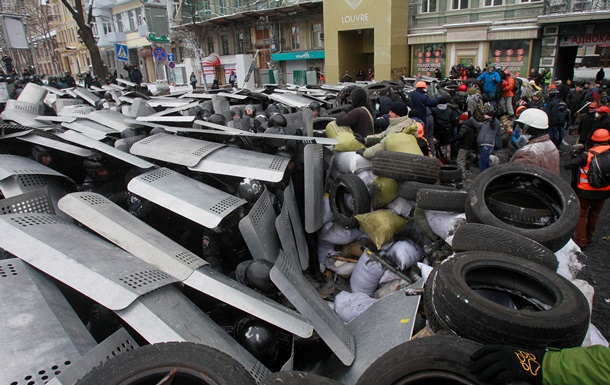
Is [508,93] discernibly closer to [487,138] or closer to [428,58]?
[487,138]

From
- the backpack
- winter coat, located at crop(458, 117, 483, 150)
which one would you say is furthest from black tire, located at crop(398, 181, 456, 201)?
→ winter coat, located at crop(458, 117, 483, 150)

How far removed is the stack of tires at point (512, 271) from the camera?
6.19 feet

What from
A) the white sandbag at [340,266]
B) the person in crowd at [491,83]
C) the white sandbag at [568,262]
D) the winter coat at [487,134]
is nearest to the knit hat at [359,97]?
the white sandbag at [340,266]

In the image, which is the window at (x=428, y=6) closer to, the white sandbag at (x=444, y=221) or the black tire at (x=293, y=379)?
the white sandbag at (x=444, y=221)

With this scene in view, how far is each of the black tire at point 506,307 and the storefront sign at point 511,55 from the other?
1903 centimetres

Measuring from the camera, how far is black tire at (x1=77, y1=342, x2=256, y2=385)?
4.95ft

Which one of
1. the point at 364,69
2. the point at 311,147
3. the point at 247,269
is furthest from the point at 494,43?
the point at 247,269

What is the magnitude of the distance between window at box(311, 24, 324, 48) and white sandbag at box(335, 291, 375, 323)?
25731 mm

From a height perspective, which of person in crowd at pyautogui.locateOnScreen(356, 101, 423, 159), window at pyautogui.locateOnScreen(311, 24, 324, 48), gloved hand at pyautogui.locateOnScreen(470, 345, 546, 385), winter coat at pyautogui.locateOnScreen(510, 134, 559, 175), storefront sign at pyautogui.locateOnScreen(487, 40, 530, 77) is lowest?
gloved hand at pyautogui.locateOnScreen(470, 345, 546, 385)

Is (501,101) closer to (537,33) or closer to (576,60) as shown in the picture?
(537,33)

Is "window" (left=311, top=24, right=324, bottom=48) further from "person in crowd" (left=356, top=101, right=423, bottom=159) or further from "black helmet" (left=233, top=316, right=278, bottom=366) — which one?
"black helmet" (left=233, top=316, right=278, bottom=366)

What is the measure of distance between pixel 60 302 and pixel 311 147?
2439 millimetres

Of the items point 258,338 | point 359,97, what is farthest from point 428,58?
point 258,338

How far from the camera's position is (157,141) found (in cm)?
403
